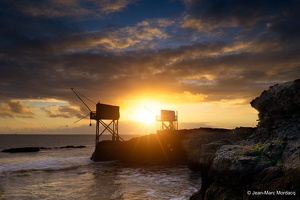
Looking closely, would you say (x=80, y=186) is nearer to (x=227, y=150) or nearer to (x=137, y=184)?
(x=137, y=184)

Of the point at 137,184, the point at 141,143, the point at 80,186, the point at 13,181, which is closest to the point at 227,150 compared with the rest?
the point at 137,184

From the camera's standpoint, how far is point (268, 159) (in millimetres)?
9461

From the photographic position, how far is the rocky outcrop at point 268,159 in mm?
8133

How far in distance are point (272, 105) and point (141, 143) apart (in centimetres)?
4148

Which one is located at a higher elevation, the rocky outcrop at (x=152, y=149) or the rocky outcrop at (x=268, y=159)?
the rocky outcrop at (x=268, y=159)

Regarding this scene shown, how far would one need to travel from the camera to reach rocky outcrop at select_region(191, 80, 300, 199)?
320 inches

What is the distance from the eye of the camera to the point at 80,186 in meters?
23.9
